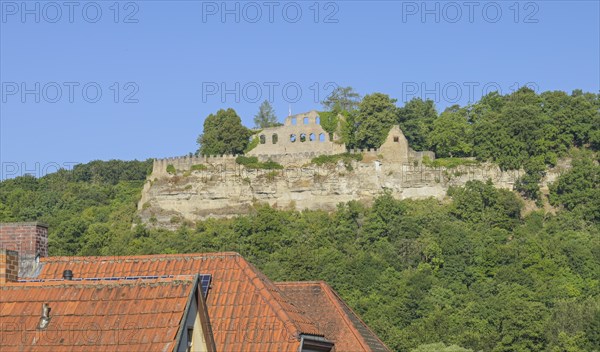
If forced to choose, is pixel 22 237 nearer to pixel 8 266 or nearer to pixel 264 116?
pixel 8 266

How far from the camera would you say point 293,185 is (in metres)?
103

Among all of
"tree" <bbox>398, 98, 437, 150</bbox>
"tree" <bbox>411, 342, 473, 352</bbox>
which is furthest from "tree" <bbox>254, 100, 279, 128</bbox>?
"tree" <bbox>411, 342, 473, 352</bbox>

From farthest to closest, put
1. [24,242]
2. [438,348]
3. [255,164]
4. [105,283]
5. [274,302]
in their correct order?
[255,164]
[438,348]
[24,242]
[274,302]
[105,283]

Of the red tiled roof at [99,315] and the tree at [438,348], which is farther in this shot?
the tree at [438,348]

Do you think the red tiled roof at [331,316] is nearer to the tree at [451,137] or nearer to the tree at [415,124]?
the tree at [451,137]

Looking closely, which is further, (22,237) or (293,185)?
(293,185)

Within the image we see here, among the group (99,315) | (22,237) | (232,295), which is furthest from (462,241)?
(99,315)

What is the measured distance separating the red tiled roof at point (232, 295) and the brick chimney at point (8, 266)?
9.91ft

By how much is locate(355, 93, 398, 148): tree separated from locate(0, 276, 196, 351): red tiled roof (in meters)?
87.7

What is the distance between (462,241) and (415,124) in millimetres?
19467

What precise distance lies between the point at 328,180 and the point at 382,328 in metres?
37.7

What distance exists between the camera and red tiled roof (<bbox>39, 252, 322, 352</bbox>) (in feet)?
65.1

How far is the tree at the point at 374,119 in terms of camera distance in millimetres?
105062

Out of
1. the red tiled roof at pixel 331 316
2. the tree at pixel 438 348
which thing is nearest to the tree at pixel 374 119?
the tree at pixel 438 348
